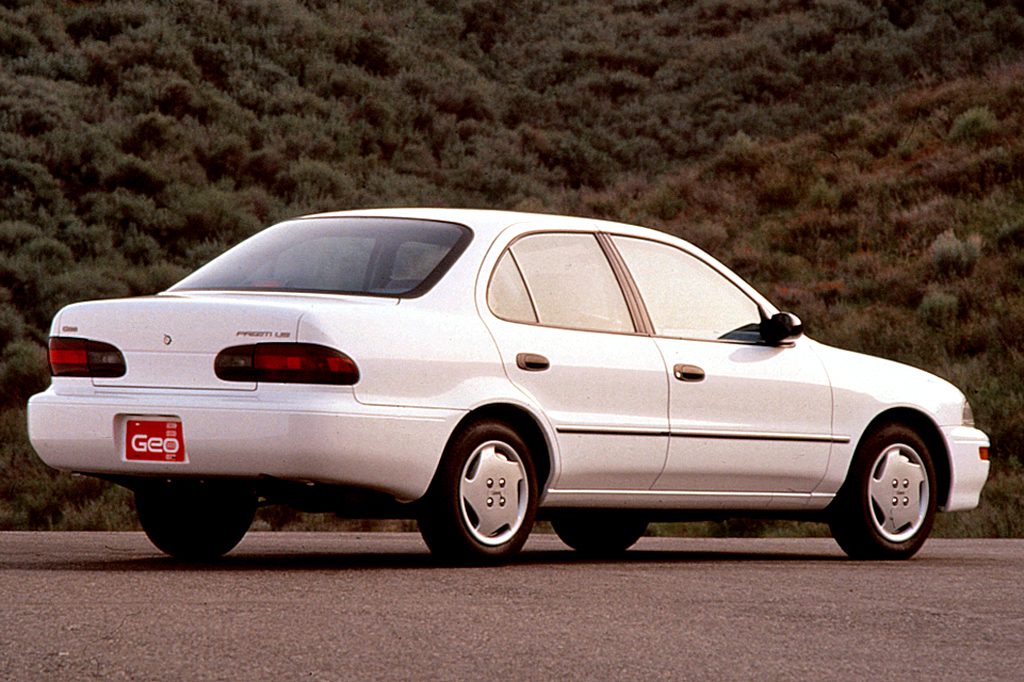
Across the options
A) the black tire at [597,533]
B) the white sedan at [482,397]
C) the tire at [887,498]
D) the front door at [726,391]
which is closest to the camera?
the white sedan at [482,397]

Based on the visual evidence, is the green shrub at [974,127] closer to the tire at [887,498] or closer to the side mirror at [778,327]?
the tire at [887,498]

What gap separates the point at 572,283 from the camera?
30.3ft

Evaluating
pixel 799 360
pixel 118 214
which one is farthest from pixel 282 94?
pixel 799 360

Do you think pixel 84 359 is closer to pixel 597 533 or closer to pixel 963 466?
pixel 597 533

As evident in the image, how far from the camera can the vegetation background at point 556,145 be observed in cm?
2412

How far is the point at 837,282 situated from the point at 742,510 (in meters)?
16.8

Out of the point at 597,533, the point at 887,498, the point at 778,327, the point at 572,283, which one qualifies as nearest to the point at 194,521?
the point at 572,283

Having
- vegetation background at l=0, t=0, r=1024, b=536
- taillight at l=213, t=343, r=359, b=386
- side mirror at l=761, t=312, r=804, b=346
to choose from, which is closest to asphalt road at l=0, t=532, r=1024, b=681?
taillight at l=213, t=343, r=359, b=386

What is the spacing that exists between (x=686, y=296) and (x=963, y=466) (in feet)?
6.35

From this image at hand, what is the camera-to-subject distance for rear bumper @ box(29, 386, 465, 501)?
793 cm

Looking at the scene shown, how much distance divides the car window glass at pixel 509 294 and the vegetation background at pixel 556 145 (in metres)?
7.44

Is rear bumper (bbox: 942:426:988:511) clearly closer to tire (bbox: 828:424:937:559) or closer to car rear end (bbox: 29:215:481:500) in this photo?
tire (bbox: 828:424:937:559)

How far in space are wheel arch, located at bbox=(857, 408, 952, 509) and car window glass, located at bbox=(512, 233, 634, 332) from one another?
1843 millimetres

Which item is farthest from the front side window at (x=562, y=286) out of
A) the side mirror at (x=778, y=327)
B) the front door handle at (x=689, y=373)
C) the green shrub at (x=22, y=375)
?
the green shrub at (x=22, y=375)
